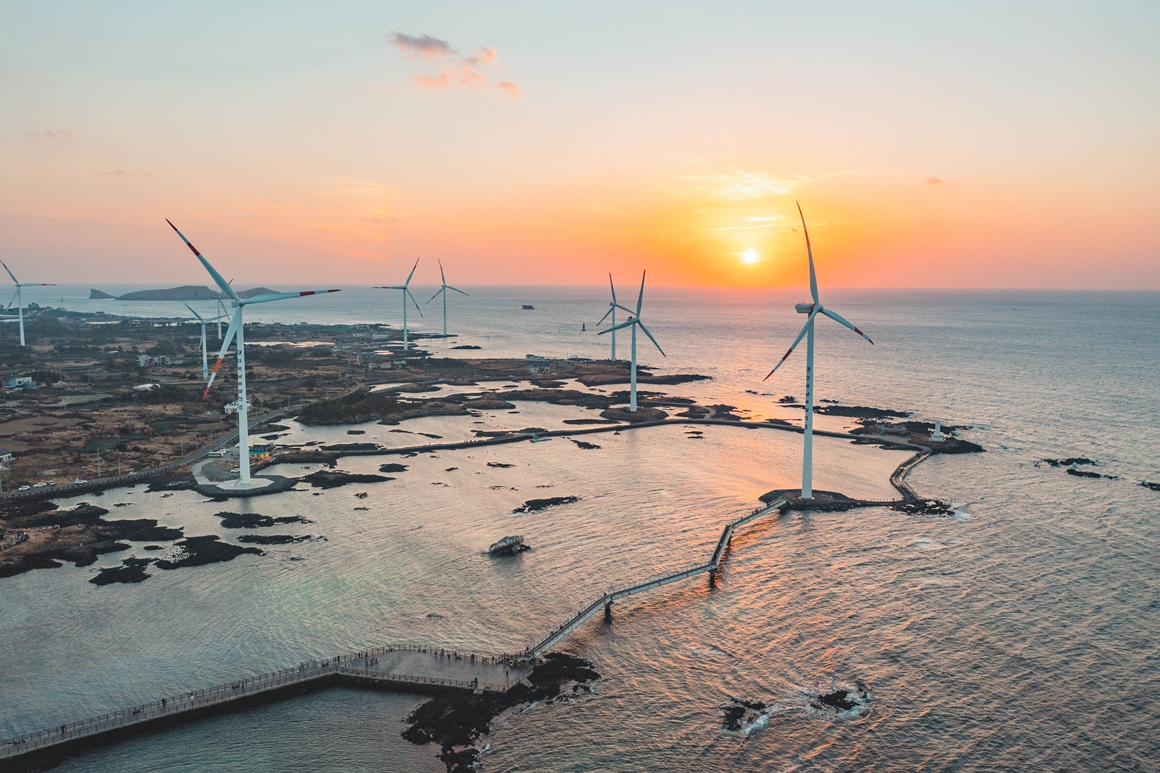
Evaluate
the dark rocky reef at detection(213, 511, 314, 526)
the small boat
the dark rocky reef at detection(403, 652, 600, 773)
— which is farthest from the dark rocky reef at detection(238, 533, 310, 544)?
the dark rocky reef at detection(403, 652, 600, 773)

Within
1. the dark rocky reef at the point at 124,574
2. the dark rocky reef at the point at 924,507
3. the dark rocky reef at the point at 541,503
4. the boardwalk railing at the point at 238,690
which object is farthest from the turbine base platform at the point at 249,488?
the dark rocky reef at the point at 924,507

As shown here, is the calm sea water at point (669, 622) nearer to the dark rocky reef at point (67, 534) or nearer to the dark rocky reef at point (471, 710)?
the dark rocky reef at point (471, 710)

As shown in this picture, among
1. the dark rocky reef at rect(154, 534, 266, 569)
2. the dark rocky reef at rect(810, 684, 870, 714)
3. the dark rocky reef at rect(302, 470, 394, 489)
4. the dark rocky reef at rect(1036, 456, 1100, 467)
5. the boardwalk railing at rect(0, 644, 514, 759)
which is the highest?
the dark rocky reef at rect(1036, 456, 1100, 467)

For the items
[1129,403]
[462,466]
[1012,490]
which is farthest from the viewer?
[1129,403]

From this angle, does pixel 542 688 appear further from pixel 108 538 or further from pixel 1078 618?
pixel 108 538

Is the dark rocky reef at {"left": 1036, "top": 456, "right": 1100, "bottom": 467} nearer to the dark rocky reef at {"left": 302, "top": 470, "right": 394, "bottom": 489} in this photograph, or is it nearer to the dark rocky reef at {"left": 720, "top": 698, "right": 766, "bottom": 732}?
the dark rocky reef at {"left": 720, "top": 698, "right": 766, "bottom": 732}

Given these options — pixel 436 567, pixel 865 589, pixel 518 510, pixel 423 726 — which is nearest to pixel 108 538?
pixel 436 567

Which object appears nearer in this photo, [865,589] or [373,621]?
[373,621]
